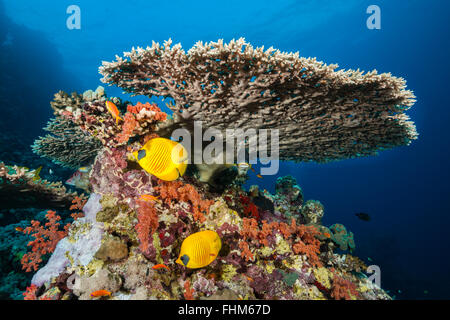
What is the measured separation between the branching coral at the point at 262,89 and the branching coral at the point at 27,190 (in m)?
2.20

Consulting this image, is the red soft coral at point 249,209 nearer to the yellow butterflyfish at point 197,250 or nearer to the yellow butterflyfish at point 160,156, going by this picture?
the yellow butterflyfish at point 197,250

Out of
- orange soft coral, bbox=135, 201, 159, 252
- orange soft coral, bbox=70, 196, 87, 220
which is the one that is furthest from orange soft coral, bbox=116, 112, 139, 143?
orange soft coral, bbox=70, 196, 87, 220

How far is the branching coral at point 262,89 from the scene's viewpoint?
9.04ft

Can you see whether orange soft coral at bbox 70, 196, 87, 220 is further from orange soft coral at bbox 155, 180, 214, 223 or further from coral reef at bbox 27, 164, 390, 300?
orange soft coral at bbox 155, 180, 214, 223

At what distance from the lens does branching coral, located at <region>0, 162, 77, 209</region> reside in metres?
3.04

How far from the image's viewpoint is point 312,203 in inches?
250

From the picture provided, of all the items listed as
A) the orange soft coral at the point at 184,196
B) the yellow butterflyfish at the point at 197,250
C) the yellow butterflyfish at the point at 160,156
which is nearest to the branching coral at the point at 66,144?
the orange soft coral at the point at 184,196

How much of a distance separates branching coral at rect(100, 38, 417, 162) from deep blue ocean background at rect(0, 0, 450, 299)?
81.6ft

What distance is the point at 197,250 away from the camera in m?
2.08

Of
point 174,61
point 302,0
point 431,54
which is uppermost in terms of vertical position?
point 302,0

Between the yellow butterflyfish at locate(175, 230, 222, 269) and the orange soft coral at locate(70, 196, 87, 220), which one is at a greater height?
the orange soft coral at locate(70, 196, 87, 220)
